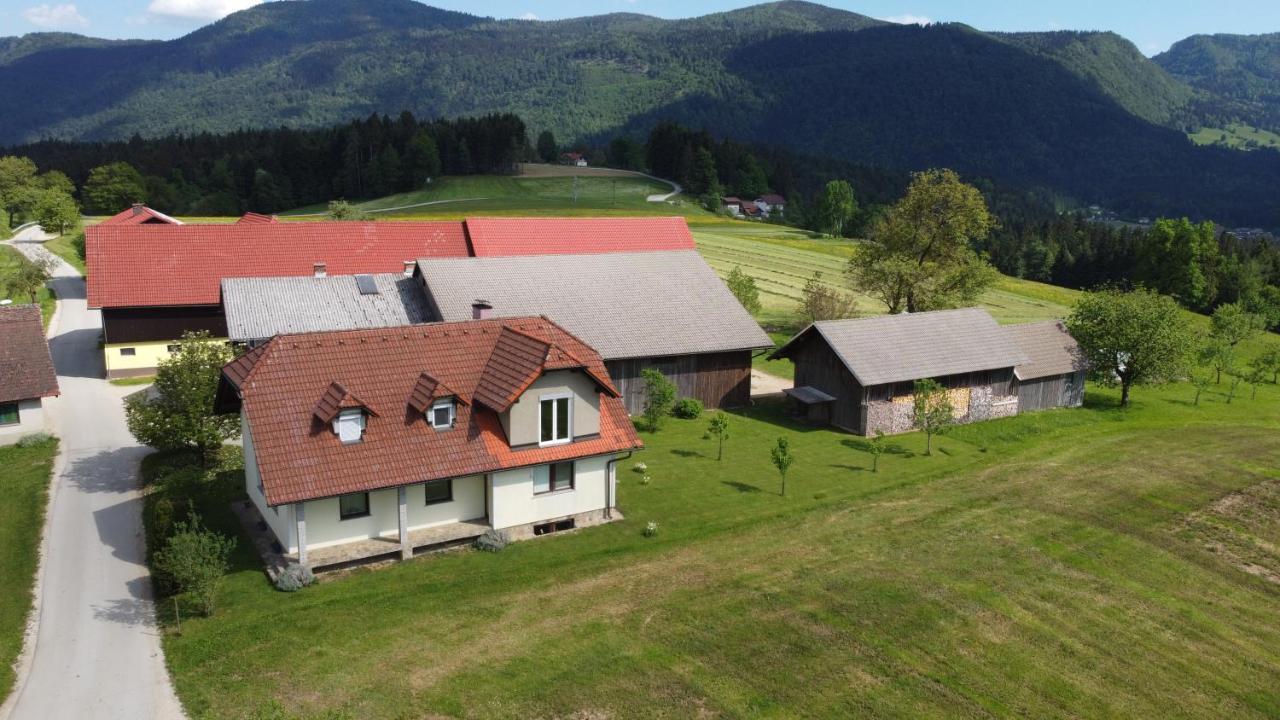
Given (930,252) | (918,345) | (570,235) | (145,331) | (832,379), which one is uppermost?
(570,235)

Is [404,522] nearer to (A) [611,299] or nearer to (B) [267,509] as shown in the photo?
(B) [267,509]

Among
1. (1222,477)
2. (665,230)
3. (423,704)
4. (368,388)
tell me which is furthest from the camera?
(665,230)

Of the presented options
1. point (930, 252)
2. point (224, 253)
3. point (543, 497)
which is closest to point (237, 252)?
point (224, 253)

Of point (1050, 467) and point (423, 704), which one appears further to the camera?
point (1050, 467)

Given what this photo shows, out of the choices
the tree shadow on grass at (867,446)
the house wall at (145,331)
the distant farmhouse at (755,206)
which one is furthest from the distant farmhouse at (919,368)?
the distant farmhouse at (755,206)

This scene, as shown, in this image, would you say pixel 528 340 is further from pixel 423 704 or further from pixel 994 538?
pixel 994 538

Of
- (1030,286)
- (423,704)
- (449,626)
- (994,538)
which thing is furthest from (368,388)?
(1030,286)

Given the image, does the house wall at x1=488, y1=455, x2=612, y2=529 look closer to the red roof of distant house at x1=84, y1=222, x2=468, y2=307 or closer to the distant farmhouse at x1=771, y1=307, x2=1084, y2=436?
the distant farmhouse at x1=771, y1=307, x2=1084, y2=436
